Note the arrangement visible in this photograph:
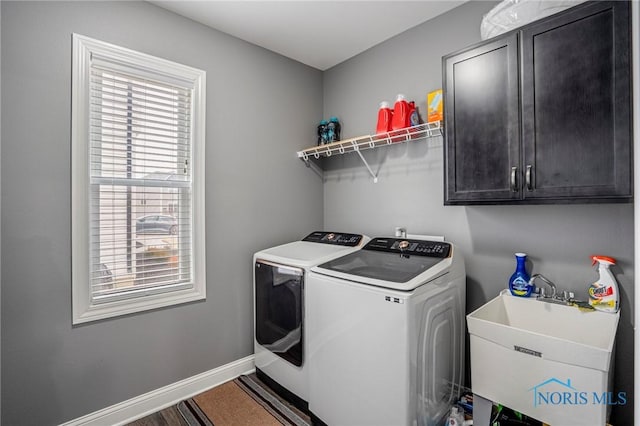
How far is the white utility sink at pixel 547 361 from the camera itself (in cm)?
117

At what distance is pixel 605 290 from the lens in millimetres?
1426

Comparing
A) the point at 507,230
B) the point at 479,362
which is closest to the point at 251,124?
the point at 507,230

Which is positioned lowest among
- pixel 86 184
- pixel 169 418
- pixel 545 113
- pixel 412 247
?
pixel 169 418

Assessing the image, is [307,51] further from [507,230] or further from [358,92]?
[507,230]

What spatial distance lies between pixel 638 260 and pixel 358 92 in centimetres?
209

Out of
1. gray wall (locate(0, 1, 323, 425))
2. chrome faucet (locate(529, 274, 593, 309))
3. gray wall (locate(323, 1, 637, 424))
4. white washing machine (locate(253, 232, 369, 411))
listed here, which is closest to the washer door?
white washing machine (locate(253, 232, 369, 411))

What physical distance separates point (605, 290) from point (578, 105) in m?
0.85

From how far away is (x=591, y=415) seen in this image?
1169mm

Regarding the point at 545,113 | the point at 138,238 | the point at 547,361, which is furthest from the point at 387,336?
the point at 138,238

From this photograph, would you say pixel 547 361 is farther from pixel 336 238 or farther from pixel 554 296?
pixel 336 238

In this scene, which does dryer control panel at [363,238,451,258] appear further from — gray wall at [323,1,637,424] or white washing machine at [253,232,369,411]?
gray wall at [323,1,637,424]

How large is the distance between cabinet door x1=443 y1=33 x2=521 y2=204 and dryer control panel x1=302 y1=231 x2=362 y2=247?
75cm

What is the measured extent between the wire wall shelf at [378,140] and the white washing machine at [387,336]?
2.43ft

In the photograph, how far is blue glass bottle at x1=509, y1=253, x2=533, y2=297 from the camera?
5.41ft
